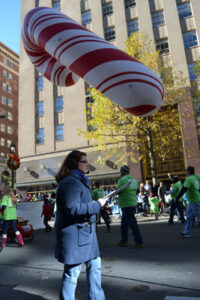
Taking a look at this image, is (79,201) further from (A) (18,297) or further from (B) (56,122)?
(B) (56,122)

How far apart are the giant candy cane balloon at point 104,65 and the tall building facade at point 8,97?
4928 cm

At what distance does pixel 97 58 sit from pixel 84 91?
24006 mm

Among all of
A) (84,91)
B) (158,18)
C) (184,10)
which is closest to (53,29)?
(84,91)

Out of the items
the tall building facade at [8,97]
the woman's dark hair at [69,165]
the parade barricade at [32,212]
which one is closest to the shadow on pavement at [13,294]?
the woman's dark hair at [69,165]

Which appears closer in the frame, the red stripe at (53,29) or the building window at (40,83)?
the red stripe at (53,29)

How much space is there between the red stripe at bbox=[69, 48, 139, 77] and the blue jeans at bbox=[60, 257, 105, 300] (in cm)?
217

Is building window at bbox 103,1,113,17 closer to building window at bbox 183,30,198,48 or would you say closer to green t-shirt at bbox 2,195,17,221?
building window at bbox 183,30,198,48

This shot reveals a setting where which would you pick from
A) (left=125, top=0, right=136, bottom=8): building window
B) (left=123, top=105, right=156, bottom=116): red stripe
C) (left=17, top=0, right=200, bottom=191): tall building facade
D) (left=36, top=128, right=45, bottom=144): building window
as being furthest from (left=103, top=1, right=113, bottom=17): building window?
(left=123, top=105, right=156, bottom=116): red stripe

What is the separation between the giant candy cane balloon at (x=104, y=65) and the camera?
97.7 inches

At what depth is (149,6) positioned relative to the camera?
24.9m

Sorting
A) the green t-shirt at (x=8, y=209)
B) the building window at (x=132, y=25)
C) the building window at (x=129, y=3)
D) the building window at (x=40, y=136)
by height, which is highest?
the building window at (x=129, y=3)

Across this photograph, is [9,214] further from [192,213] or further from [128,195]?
[192,213]

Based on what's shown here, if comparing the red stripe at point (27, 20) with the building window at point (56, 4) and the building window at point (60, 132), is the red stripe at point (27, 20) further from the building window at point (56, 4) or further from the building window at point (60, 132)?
the building window at point (56, 4)

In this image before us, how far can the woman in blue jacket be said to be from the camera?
2.19 metres
